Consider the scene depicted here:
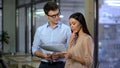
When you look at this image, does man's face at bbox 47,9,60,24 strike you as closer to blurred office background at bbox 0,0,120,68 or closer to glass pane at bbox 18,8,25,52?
blurred office background at bbox 0,0,120,68

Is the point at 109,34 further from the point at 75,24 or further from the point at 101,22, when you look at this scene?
the point at 75,24

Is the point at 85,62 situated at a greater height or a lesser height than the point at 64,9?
lesser

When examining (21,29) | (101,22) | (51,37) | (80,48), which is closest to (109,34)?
(101,22)

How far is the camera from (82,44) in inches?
98.7

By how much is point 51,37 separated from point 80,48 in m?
0.46

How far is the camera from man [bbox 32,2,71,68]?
2797mm

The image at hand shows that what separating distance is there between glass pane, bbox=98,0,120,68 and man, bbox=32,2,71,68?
183 centimetres

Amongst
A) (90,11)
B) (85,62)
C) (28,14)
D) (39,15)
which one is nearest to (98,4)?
(90,11)

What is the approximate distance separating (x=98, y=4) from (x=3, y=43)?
8.66 meters

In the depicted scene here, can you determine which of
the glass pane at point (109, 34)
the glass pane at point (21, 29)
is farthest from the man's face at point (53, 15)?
the glass pane at point (21, 29)

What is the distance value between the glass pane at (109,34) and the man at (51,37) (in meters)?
1.83

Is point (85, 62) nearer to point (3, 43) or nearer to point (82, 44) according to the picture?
point (82, 44)

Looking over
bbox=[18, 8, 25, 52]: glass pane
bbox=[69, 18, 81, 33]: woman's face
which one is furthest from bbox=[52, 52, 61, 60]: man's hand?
bbox=[18, 8, 25, 52]: glass pane

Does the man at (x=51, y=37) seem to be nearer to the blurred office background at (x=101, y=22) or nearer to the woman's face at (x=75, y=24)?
the woman's face at (x=75, y=24)
